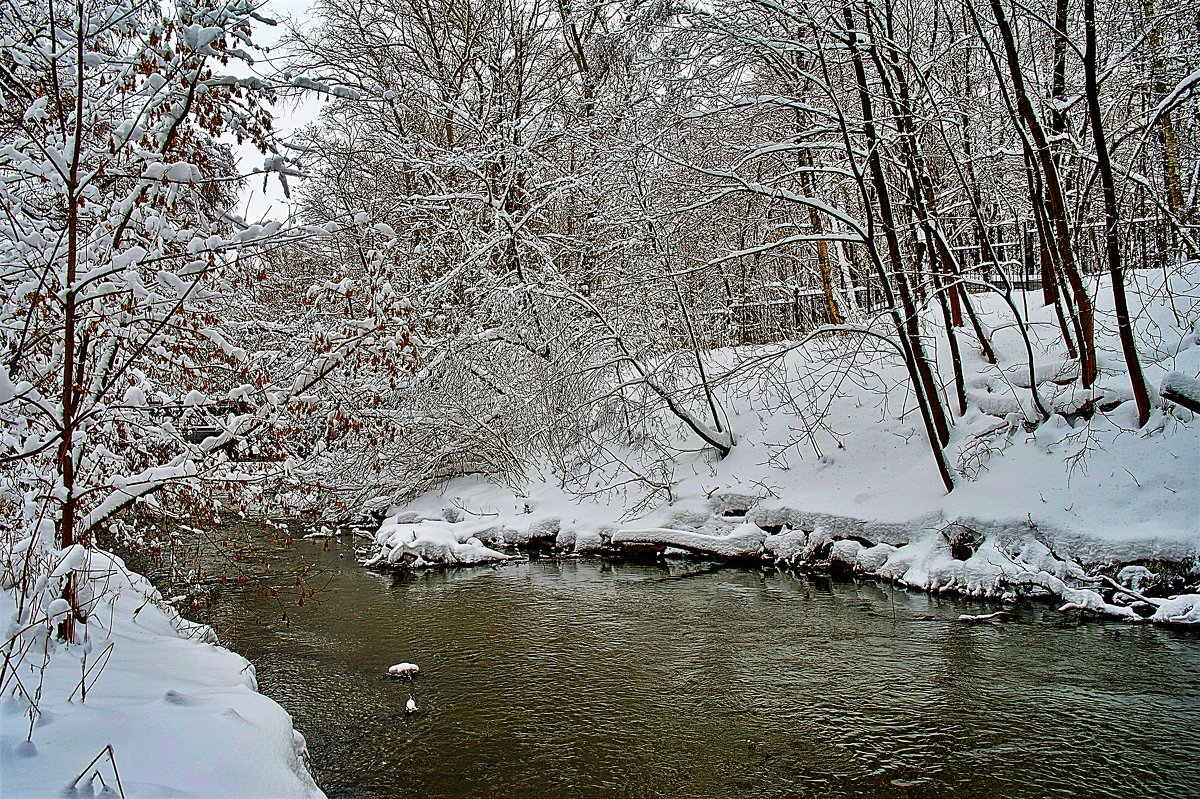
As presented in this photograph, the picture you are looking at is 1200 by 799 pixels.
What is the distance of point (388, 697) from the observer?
710 centimetres

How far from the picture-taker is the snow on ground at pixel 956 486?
350 inches

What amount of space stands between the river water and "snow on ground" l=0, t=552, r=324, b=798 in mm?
1461

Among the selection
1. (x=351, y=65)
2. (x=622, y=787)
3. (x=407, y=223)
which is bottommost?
(x=622, y=787)

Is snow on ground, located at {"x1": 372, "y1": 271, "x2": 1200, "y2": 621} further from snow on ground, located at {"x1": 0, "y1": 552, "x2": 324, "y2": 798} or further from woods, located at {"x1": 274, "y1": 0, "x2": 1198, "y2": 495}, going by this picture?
snow on ground, located at {"x1": 0, "y1": 552, "x2": 324, "y2": 798}

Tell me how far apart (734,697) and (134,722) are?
4.66 metres

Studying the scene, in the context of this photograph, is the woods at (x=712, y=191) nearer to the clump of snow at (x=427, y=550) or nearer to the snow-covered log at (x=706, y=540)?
the snow-covered log at (x=706, y=540)

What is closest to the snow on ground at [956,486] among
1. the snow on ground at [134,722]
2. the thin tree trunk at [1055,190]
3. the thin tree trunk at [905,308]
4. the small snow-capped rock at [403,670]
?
the thin tree trunk at [905,308]

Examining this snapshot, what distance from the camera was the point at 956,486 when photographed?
10617 millimetres

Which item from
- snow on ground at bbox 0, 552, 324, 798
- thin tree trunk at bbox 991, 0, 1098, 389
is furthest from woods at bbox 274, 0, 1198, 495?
snow on ground at bbox 0, 552, 324, 798

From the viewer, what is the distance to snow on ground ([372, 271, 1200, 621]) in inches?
350

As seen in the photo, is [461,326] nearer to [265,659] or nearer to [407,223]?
[407,223]

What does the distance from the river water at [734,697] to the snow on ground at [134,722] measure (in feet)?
4.79

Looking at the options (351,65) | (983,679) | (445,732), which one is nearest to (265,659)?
→ (445,732)

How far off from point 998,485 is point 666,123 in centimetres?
717
